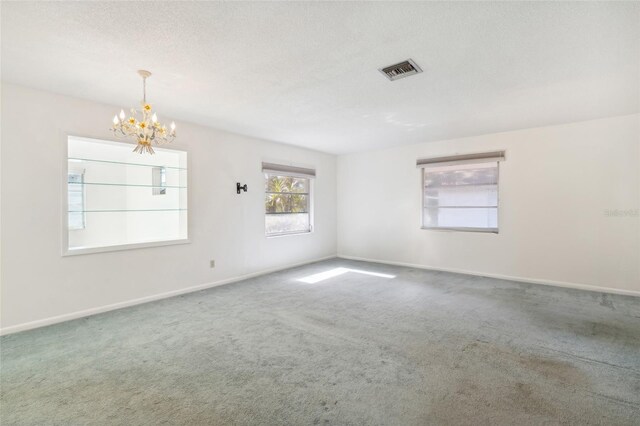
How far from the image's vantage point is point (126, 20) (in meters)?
1.95

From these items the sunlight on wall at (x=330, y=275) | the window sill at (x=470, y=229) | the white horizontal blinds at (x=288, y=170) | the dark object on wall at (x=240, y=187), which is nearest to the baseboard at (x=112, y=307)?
the sunlight on wall at (x=330, y=275)

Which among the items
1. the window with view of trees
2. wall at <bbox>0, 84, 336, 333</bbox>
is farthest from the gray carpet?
the window with view of trees

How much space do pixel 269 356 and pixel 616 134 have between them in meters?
5.24

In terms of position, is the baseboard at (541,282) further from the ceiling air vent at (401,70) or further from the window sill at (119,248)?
the window sill at (119,248)

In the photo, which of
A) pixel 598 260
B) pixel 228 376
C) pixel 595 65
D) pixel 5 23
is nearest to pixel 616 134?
Result: pixel 598 260

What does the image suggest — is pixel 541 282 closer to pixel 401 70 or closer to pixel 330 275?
pixel 330 275

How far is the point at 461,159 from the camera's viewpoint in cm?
524

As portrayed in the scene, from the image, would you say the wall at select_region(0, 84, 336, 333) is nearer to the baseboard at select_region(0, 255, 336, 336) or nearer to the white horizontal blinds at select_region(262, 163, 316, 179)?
the baseboard at select_region(0, 255, 336, 336)

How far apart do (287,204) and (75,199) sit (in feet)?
10.8

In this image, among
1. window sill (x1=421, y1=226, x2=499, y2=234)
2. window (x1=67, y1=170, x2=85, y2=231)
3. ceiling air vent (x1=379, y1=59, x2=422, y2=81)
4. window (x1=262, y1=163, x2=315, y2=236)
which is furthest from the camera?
window (x1=262, y1=163, x2=315, y2=236)

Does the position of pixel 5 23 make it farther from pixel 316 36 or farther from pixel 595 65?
pixel 595 65

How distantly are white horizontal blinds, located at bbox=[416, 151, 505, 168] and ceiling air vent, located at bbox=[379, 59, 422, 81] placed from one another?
118 inches

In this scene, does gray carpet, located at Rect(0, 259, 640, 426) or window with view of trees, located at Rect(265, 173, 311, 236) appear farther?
window with view of trees, located at Rect(265, 173, 311, 236)

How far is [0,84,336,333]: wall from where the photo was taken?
296 centimetres
